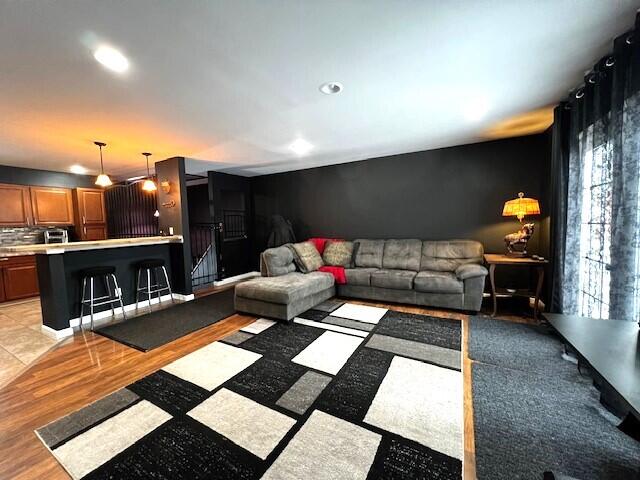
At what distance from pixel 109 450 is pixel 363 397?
1562mm

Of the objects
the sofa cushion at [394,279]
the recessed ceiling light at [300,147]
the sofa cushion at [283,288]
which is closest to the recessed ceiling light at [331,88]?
the recessed ceiling light at [300,147]

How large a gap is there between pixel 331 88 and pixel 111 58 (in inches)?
62.3

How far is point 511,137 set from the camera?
3797 millimetres

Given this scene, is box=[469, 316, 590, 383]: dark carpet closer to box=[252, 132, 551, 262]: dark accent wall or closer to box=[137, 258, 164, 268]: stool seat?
box=[252, 132, 551, 262]: dark accent wall

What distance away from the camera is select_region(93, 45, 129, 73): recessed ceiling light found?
1.63 metres

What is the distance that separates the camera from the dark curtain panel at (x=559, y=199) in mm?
2604

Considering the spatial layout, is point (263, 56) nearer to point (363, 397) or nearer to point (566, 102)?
point (363, 397)

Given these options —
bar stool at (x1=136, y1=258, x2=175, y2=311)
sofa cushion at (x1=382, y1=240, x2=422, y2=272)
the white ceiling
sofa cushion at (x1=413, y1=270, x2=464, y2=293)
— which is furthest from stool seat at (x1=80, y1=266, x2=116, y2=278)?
sofa cushion at (x1=413, y1=270, x2=464, y2=293)

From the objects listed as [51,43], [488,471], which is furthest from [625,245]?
[51,43]

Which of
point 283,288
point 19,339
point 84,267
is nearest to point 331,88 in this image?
point 283,288

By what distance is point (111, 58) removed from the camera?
5.62ft

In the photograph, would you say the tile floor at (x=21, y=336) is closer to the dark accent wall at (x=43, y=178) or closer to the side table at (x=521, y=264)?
the dark accent wall at (x=43, y=178)

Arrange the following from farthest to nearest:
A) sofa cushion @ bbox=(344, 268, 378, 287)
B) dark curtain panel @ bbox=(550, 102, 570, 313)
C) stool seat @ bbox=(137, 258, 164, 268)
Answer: sofa cushion @ bbox=(344, 268, 378, 287) → stool seat @ bbox=(137, 258, 164, 268) → dark curtain panel @ bbox=(550, 102, 570, 313)

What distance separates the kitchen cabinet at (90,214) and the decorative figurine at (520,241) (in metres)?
7.72
